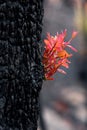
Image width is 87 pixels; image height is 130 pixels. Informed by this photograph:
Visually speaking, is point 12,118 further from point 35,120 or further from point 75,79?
point 75,79

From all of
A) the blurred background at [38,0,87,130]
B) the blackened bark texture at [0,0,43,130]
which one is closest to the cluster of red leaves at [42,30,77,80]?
the blackened bark texture at [0,0,43,130]

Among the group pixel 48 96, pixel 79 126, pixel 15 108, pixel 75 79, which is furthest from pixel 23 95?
pixel 75 79

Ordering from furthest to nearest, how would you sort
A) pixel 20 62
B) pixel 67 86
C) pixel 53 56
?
pixel 67 86 < pixel 53 56 < pixel 20 62

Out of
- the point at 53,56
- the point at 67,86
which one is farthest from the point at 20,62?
the point at 67,86

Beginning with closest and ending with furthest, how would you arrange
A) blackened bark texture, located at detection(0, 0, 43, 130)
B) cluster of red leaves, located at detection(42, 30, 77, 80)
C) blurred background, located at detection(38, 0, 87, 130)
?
blackened bark texture, located at detection(0, 0, 43, 130)
cluster of red leaves, located at detection(42, 30, 77, 80)
blurred background, located at detection(38, 0, 87, 130)

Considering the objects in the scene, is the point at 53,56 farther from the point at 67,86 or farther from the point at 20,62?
the point at 67,86

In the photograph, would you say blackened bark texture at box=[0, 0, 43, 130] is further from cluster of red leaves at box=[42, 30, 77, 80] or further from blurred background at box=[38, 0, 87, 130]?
blurred background at box=[38, 0, 87, 130]
